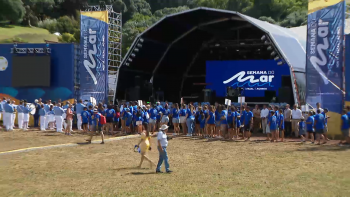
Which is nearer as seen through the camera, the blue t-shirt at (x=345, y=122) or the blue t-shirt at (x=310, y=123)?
the blue t-shirt at (x=345, y=122)

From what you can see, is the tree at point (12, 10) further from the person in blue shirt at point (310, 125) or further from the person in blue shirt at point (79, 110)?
the person in blue shirt at point (310, 125)

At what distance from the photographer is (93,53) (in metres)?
27.7

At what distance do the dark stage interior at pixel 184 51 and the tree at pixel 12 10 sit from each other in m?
44.7

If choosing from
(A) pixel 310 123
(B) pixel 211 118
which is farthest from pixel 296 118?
(B) pixel 211 118

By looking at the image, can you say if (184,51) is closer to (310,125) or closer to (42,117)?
(42,117)

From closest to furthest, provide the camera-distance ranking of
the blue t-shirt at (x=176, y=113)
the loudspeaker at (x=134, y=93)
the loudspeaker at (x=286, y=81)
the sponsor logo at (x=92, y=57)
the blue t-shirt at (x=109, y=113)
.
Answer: the blue t-shirt at (x=109, y=113)
the blue t-shirt at (x=176, y=113)
the loudspeaker at (x=286, y=81)
the sponsor logo at (x=92, y=57)
the loudspeaker at (x=134, y=93)

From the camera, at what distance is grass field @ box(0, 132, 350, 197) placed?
10.2 m

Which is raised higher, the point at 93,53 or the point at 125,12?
the point at 125,12

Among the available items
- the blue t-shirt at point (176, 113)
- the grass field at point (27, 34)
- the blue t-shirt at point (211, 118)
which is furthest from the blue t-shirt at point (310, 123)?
the grass field at point (27, 34)

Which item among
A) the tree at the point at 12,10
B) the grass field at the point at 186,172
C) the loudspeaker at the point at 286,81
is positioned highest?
the tree at the point at 12,10

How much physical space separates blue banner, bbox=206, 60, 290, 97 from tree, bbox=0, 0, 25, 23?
157 feet

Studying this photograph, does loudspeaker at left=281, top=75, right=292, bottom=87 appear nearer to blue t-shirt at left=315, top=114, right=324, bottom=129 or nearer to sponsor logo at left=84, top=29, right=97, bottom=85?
blue t-shirt at left=315, top=114, right=324, bottom=129

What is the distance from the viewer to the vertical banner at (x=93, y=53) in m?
27.7

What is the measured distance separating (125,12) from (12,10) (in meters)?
19.6
